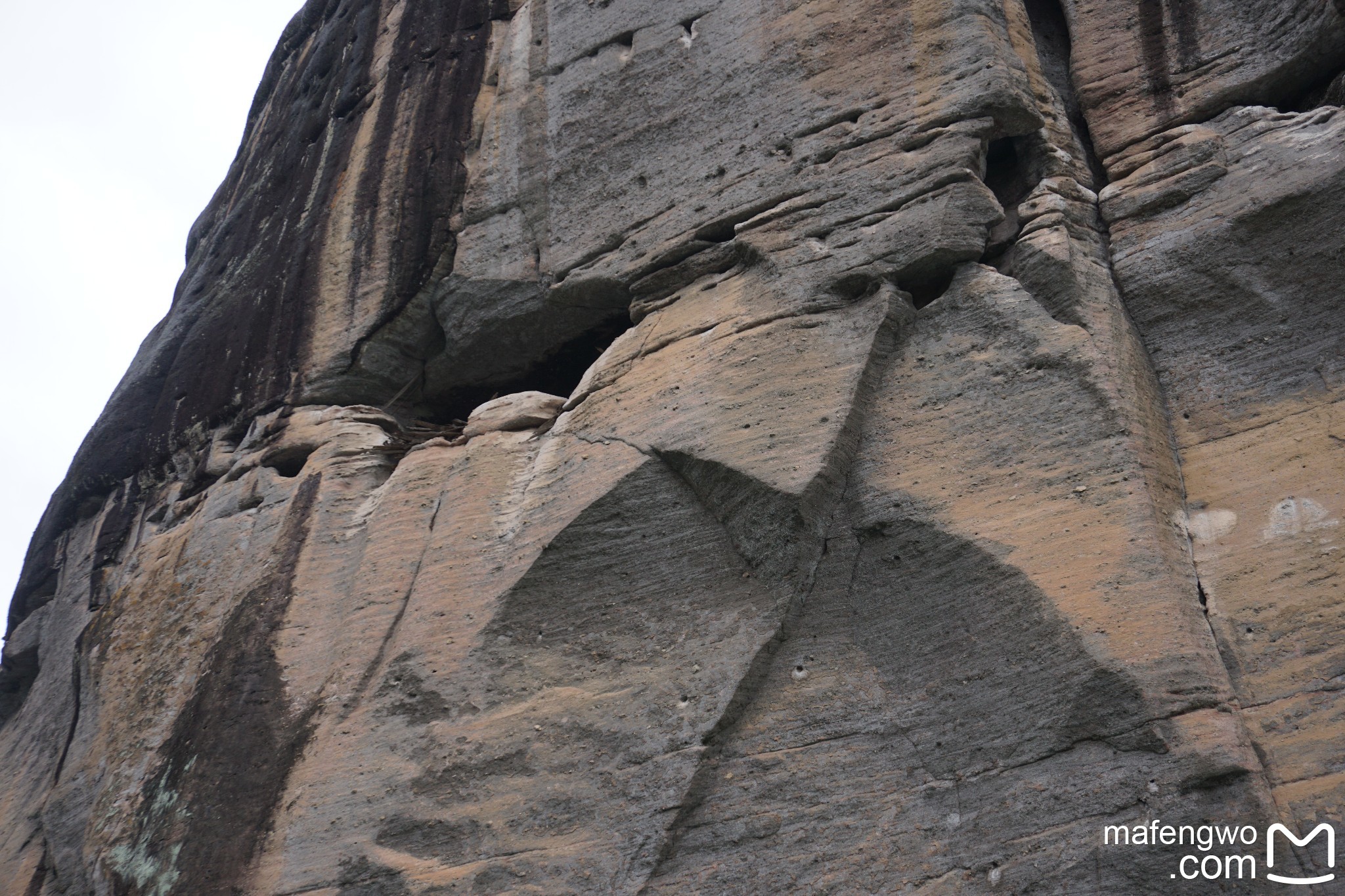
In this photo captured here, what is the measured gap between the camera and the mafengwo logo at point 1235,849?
3674 mm

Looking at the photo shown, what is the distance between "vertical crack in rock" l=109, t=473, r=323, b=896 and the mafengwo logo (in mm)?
3879

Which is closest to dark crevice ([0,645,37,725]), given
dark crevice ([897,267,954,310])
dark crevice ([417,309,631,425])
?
dark crevice ([417,309,631,425])

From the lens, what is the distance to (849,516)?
506 cm

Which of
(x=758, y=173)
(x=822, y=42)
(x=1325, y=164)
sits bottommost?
(x=1325, y=164)

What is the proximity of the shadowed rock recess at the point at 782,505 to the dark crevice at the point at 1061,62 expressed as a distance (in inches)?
1.7

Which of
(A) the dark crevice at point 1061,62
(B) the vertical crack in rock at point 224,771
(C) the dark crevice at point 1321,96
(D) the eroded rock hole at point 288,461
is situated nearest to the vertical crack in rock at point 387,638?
(B) the vertical crack in rock at point 224,771

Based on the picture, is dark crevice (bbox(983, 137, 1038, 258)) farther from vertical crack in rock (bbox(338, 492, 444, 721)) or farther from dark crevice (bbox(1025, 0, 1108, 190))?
vertical crack in rock (bbox(338, 492, 444, 721))

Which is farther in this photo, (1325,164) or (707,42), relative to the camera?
(707,42)

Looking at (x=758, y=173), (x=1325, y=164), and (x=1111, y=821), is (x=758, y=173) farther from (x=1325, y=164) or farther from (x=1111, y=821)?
(x=1111, y=821)

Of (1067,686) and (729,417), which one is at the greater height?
(729,417)

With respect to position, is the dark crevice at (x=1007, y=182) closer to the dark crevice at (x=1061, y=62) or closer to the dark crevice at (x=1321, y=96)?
the dark crevice at (x=1061, y=62)

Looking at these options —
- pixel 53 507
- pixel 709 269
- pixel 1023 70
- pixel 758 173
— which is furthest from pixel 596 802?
pixel 53 507

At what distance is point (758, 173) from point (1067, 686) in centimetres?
330

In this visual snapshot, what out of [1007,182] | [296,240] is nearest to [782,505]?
[1007,182]
